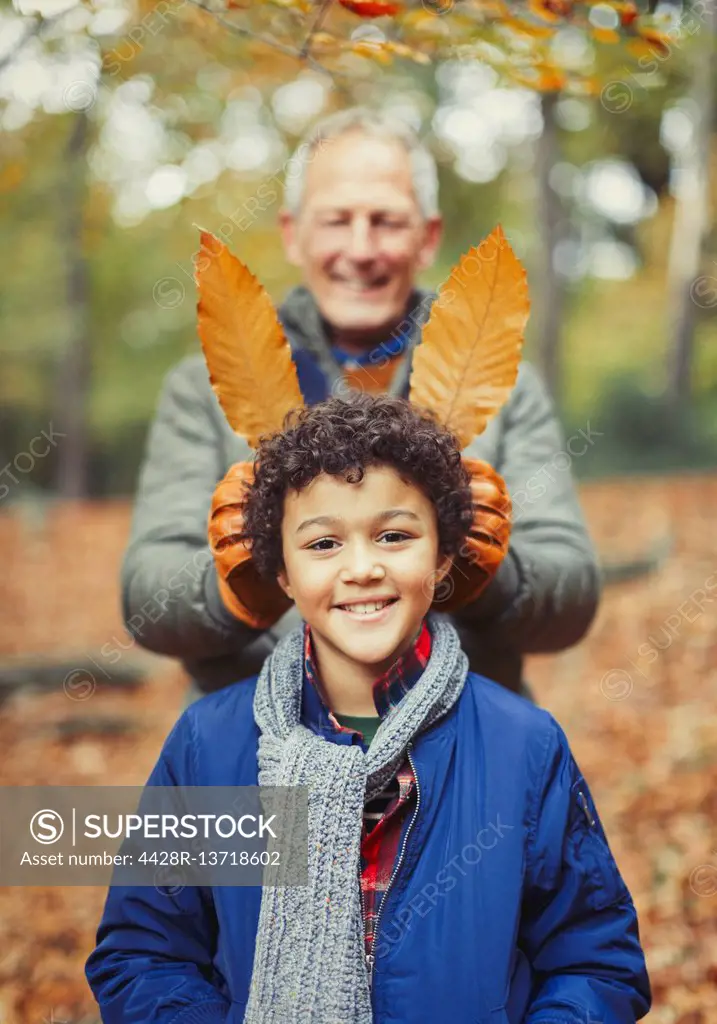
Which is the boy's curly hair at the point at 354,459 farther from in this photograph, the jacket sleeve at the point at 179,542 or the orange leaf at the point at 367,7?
the orange leaf at the point at 367,7

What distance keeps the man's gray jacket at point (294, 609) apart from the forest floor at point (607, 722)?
195cm

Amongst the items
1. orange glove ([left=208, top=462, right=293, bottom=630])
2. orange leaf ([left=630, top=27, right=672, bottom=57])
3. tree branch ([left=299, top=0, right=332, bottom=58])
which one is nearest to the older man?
orange glove ([left=208, top=462, right=293, bottom=630])

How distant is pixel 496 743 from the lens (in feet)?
5.80

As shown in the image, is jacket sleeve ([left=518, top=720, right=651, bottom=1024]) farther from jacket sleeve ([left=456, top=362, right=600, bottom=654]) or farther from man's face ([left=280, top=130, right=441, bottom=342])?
man's face ([left=280, top=130, right=441, bottom=342])

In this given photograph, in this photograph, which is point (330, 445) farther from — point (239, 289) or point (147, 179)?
point (147, 179)

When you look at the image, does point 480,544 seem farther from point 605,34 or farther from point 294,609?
point 605,34

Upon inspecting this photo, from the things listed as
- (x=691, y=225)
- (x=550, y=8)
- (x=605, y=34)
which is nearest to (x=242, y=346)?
(x=550, y=8)

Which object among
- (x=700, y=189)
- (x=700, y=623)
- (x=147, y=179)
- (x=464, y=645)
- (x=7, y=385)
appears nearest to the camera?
(x=464, y=645)

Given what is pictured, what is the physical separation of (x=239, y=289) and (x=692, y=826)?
3.83m

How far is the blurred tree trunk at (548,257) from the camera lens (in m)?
10.9

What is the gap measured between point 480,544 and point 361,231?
2.82 ft

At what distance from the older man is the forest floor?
6.56 ft

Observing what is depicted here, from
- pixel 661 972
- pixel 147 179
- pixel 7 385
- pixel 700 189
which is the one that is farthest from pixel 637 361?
→ pixel 661 972

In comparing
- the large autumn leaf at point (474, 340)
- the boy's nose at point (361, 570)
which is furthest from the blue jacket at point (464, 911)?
the large autumn leaf at point (474, 340)
